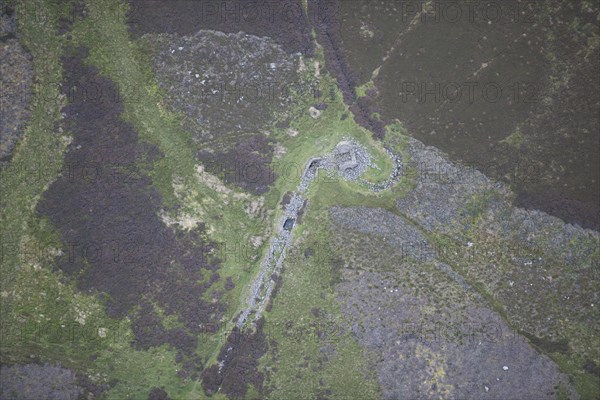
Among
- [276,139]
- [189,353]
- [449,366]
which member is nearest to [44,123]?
[276,139]

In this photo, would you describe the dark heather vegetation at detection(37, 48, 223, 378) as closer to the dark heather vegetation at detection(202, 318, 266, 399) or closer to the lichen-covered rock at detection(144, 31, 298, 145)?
the dark heather vegetation at detection(202, 318, 266, 399)

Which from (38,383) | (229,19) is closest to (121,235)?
(38,383)

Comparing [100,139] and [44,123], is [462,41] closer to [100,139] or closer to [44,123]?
[100,139]

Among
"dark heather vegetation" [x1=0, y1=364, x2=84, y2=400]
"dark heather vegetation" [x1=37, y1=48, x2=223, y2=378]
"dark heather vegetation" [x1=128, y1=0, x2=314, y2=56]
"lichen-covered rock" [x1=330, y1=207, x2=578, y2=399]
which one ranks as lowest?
"lichen-covered rock" [x1=330, y1=207, x2=578, y2=399]

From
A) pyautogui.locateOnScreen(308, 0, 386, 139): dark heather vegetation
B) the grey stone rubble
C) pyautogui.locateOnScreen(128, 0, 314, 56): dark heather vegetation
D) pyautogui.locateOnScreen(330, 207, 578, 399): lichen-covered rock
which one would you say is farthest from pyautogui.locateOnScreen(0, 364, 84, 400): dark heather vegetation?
pyautogui.locateOnScreen(308, 0, 386, 139): dark heather vegetation

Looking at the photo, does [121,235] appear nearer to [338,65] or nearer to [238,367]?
[238,367]

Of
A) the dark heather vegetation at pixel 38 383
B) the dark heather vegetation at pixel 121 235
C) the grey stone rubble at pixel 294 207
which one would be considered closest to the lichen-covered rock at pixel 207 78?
the dark heather vegetation at pixel 121 235

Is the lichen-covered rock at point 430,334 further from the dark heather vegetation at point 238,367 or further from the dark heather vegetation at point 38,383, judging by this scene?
the dark heather vegetation at point 38,383

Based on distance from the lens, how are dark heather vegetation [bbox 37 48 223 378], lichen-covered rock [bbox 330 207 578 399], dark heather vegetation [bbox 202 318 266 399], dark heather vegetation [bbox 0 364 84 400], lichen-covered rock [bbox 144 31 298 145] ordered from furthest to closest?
lichen-covered rock [bbox 144 31 298 145] → dark heather vegetation [bbox 37 48 223 378] → dark heather vegetation [bbox 202 318 266 399] → dark heather vegetation [bbox 0 364 84 400] → lichen-covered rock [bbox 330 207 578 399]
